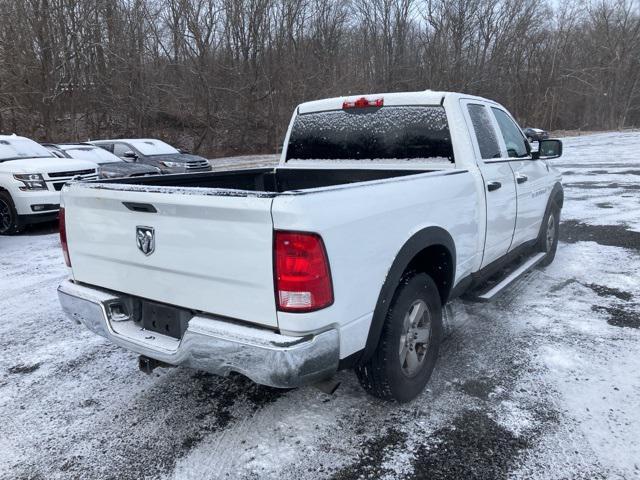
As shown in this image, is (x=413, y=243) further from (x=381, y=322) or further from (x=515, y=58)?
(x=515, y=58)

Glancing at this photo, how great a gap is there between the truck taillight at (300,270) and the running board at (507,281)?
219cm

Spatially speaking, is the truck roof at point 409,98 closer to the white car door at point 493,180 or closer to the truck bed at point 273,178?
the white car door at point 493,180

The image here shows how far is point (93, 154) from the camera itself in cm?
1275

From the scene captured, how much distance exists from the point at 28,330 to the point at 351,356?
332cm

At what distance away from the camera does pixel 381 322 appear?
2617 millimetres

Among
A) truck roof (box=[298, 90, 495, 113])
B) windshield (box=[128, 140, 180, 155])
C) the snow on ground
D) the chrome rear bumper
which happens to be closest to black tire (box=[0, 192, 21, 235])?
the snow on ground

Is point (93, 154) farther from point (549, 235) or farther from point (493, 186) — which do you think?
point (493, 186)

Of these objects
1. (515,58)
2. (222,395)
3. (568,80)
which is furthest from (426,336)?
(568,80)

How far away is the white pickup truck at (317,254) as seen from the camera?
87.3 inches

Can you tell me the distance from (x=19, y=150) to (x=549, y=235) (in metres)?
9.70

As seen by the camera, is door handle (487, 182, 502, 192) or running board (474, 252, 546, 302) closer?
door handle (487, 182, 502, 192)

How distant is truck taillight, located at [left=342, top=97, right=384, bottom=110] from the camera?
13.3ft

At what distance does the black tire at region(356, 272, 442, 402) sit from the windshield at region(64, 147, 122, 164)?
1140cm

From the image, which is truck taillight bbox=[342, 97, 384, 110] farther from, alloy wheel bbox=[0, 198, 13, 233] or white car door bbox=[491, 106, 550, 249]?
alloy wheel bbox=[0, 198, 13, 233]
